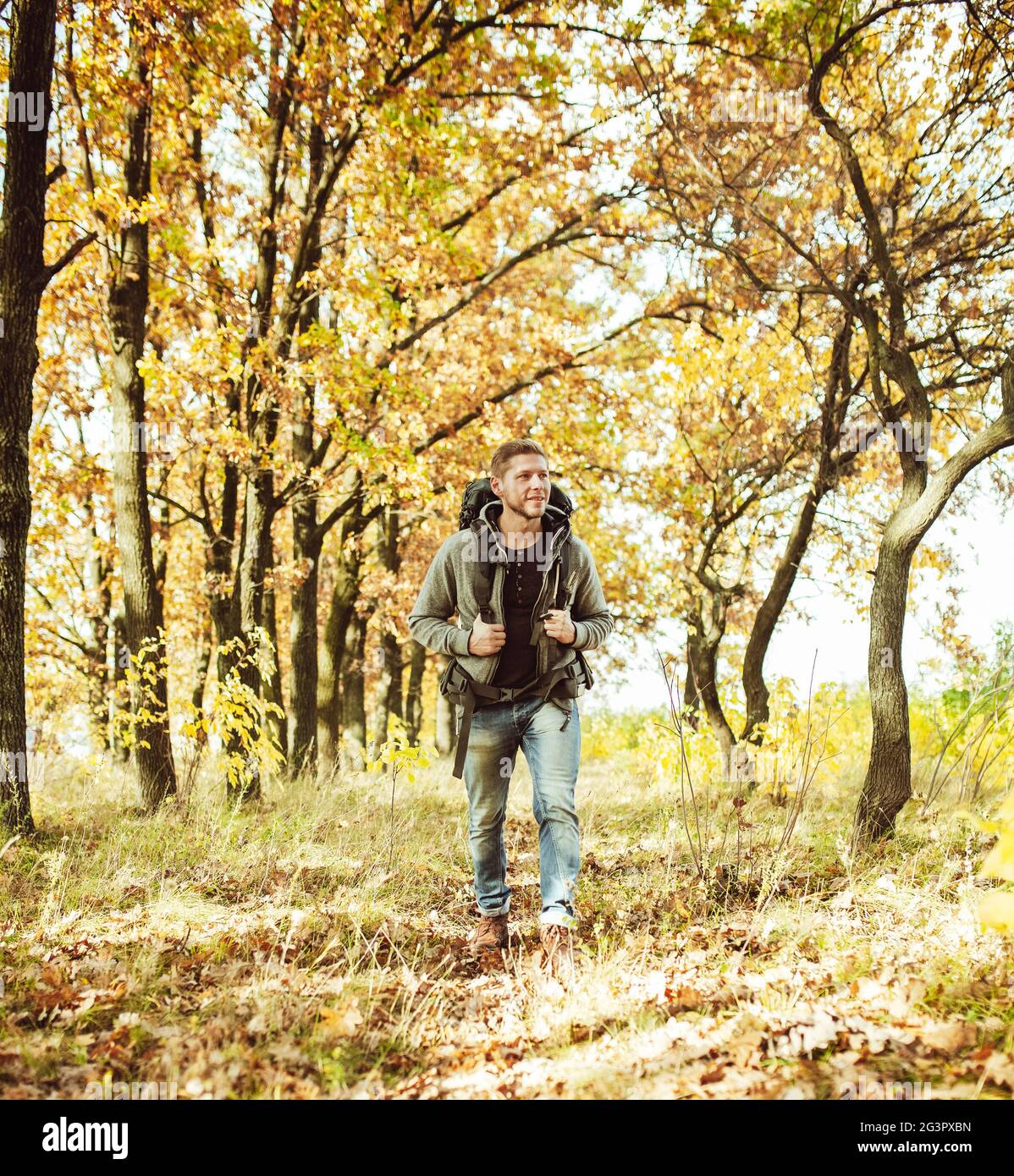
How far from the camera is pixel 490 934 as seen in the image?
406cm

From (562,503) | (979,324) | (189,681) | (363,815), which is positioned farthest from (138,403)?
(189,681)

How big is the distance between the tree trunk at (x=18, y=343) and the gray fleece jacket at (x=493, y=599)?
3348 millimetres

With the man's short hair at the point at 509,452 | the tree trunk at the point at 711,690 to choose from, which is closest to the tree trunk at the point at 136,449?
the man's short hair at the point at 509,452

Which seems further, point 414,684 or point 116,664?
point 414,684

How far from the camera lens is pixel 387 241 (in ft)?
31.9

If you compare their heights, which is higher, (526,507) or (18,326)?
(18,326)

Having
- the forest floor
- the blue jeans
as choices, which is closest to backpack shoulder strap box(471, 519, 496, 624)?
the blue jeans

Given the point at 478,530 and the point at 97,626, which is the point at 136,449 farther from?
the point at 97,626

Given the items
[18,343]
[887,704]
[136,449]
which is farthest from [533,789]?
[136,449]

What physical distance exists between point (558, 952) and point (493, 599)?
1.61 meters

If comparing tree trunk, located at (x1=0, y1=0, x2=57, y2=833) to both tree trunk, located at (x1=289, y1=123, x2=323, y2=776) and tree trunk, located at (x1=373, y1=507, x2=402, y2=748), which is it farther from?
tree trunk, located at (x1=373, y1=507, x2=402, y2=748)

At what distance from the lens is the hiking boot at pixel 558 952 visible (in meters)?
3.57

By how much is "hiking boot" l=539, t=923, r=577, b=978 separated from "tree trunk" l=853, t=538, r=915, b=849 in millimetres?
2682

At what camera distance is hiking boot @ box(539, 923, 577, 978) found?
3.57 meters
